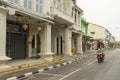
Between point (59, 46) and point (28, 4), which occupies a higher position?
point (28, 4)

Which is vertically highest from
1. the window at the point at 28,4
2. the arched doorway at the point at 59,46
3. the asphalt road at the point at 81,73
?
the window at the point at 28,4

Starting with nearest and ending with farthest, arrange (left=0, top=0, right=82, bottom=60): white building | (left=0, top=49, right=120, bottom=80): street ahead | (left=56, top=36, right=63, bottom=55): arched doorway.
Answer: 1. (left=0, top=49, right=120, bottom=80): street ahead
2. (left=0, top=0, right=82, bottom=60): white building
3. (left=56, top=36, right=63, bottom=55): arched doorway

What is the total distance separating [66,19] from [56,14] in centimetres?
445

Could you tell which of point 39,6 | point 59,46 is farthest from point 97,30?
point 39,6

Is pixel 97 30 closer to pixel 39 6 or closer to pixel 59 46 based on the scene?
pixel 59 46

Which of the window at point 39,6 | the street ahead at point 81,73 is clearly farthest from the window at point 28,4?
the street ahead at point 81,73

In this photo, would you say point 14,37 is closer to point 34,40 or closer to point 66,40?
point 34,40

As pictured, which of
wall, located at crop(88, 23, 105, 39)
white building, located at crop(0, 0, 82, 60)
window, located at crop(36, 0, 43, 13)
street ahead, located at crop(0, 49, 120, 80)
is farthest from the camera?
wall, located at crop(88, 23, 105, 39)

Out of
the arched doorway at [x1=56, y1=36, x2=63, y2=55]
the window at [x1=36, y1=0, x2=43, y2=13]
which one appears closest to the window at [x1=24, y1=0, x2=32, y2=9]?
the window at [x1=36, y1=0, x2=43, y2=13]

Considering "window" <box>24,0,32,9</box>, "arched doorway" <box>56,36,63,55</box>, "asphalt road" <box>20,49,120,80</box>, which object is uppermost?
"window" <box>24,0,32,9</box>

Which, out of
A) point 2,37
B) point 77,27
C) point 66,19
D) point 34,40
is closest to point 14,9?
point 2,37

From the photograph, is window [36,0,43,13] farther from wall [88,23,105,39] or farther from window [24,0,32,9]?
wall [88,23,105,39]

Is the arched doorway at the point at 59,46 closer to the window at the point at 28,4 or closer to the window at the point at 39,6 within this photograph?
the window at the point at 39,6

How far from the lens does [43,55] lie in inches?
924
